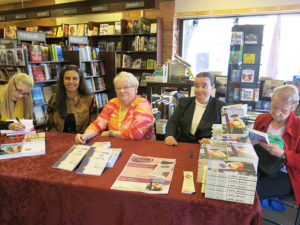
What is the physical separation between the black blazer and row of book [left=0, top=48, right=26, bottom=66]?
8.83 feet

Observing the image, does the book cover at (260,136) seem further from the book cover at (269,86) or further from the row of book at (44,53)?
the row of book at (44,53)

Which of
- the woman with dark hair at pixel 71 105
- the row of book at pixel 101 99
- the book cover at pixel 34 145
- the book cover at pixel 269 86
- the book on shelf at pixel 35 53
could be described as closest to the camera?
the book cover at pixel 34 145

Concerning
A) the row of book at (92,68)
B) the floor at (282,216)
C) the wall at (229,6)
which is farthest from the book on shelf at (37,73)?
the floor at (282,216)

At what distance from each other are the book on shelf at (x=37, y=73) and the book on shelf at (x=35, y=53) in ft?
0.43

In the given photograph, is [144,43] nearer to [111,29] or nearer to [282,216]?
[111,29]

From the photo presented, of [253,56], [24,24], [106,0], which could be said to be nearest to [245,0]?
[253,56]

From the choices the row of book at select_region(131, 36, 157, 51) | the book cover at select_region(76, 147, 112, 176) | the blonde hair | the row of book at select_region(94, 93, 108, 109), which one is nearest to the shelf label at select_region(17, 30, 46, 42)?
the row of book at select_region(94, 93, 108, 109)

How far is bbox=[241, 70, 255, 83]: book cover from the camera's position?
316 cm

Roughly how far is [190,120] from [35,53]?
2984 mm

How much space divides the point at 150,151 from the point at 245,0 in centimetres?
446

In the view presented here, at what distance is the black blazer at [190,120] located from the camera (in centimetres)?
205

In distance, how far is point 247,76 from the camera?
10.5 ft

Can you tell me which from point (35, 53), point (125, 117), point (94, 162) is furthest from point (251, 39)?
point (35, 53)

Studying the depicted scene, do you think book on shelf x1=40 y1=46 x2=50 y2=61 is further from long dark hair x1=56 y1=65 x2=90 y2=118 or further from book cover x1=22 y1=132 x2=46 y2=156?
book cover x1=22 y1=132 x2=46 y2=156
